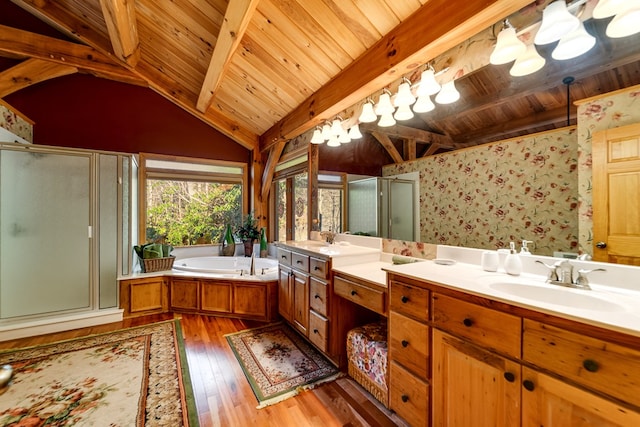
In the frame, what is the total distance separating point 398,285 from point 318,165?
1.89 metres

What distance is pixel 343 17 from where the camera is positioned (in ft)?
5.70

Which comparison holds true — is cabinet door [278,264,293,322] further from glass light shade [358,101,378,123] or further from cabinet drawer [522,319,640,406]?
cabinet drawer [522,319,640,406]

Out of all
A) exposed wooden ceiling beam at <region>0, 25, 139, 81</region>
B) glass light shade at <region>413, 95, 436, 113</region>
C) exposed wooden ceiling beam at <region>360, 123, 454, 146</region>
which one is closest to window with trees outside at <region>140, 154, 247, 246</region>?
exposed wooden ceiling beam at <region>0, 25, 139, 81</region>

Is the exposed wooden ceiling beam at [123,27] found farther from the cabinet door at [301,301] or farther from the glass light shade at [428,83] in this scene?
the cabinet door at [301,301]

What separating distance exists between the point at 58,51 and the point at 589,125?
4862mm

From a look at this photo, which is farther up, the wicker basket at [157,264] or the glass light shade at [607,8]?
the glass light shade at [607,8]

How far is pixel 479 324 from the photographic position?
1.10 metres

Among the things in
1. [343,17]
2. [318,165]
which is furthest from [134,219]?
[343,17]

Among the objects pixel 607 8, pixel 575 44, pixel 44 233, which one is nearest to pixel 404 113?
pixel 575 44

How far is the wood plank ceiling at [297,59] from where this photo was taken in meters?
1.35

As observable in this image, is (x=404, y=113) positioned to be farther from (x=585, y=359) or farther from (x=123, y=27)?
(x=123, y=27)

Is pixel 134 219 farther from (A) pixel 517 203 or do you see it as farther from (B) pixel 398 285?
(A) pixel 517 203

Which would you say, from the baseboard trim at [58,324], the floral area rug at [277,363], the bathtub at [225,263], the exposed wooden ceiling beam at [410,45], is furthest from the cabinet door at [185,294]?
the exposed wooden ceiling beam at [410,45]

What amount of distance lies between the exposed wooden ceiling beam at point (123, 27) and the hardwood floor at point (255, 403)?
3.03 m
